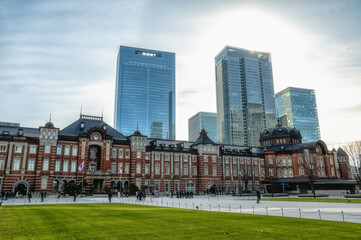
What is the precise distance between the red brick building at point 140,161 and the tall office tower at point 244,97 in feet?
265

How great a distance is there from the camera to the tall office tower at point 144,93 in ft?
558

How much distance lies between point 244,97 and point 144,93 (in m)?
64.6

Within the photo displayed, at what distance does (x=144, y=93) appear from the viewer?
574 ft

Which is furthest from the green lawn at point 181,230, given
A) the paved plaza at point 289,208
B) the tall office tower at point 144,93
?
the tall office tower at point 144,93

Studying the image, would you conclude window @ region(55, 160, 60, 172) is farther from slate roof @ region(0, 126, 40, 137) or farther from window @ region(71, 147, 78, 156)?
slate roof @ region(0, 126, 40, 137)

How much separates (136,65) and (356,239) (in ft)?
569

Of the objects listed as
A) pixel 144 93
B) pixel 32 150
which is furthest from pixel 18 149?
pixel 144 93

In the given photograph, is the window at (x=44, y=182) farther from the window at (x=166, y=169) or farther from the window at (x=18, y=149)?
the window at (x=166, y=169)

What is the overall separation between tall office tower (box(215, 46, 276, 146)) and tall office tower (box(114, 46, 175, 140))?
35.1m

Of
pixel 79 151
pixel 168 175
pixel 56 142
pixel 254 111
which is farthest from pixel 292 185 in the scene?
pixel 254 111

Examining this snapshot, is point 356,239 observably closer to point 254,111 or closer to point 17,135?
point 17,135

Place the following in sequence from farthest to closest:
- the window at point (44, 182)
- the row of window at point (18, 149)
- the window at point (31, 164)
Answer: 1. the window at point (31, 164)
2. the window at point (44, 182)
3. the row of window at point (18, 149)

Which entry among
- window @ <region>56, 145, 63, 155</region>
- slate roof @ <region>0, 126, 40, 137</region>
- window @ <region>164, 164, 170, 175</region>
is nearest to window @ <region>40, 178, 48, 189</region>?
window @ <region>56, 145, 63, 155</region>

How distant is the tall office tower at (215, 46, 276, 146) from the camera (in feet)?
593
